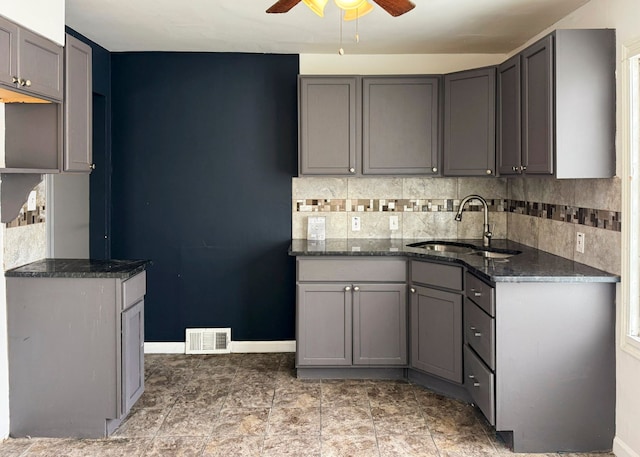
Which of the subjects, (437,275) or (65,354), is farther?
(437,275)

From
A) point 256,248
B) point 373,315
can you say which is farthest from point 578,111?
point 256,248

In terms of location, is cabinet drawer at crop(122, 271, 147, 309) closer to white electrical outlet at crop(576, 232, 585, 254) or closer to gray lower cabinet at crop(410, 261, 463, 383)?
gray lower cabinet at crop(410, 261, 463, 383)

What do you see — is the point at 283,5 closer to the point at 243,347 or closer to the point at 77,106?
the point at 77,106

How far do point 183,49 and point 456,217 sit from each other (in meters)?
2.37

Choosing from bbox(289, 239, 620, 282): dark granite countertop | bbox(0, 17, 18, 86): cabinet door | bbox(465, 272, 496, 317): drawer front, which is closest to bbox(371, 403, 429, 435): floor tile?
bbox(465, 272, 496, 317): drawer front

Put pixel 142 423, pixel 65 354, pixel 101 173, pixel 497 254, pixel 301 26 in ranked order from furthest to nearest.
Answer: pixel 101 173 → pixel 497 254 → pixel 301 26 → pixel 142 423 → pixel 65 354

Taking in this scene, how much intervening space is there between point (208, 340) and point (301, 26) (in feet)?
7.95

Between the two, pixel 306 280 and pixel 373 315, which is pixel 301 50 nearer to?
pixel 306 280

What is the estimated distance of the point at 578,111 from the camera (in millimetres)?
3074

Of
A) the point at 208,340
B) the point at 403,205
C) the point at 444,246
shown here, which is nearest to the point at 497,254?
the point at 444,246

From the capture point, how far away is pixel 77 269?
10.6 ft

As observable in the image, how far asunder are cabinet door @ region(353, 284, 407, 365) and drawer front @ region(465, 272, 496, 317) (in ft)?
2.02

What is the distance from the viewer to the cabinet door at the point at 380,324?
160 inches

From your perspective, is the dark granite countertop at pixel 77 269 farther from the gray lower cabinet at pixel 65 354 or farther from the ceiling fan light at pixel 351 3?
the ceiling fan light at pixel 351 3
